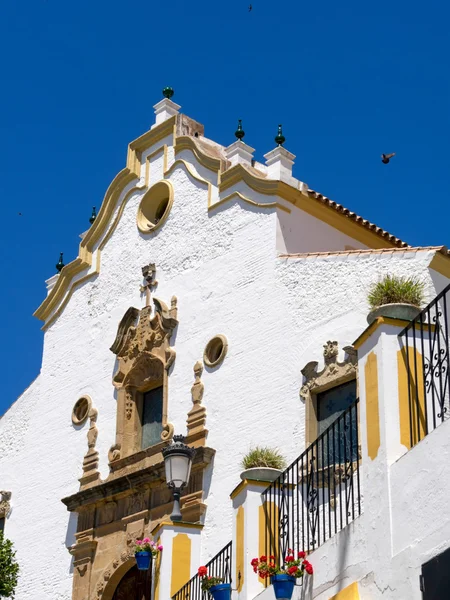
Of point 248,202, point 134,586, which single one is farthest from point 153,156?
point 134,586

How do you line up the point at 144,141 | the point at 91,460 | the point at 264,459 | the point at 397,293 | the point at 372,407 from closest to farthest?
1. the point at 372,407
2. the point at 397,293
3. the point at 264,459
4. the point at 91,460
5. the point at 144,141

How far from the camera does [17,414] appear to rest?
2220cm

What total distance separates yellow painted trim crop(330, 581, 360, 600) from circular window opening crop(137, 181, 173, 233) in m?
12.4

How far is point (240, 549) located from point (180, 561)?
253 centimetres

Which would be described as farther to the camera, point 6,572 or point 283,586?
point 6,572

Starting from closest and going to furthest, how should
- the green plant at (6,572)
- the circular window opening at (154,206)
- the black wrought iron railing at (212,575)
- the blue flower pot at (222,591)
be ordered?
the blue flower pot at (222,591)
the black wrought iron railing at (212,575)
the green plant at (6,572)
the circular window opening at (154,206)

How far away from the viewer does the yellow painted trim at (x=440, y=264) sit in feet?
48.6

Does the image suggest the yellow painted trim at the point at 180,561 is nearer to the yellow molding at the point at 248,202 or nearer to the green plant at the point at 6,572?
the green plant at the point at 6,572

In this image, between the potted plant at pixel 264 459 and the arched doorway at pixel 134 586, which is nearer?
the potted plant at pixel 264 459

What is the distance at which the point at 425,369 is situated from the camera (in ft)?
28.1

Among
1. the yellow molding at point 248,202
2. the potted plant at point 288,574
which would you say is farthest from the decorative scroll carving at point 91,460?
the potted plant at point 288,574

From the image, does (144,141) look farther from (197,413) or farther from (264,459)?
(264,459)

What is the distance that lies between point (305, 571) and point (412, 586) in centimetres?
179

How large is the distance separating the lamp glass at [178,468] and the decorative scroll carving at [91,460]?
577 centimetres
